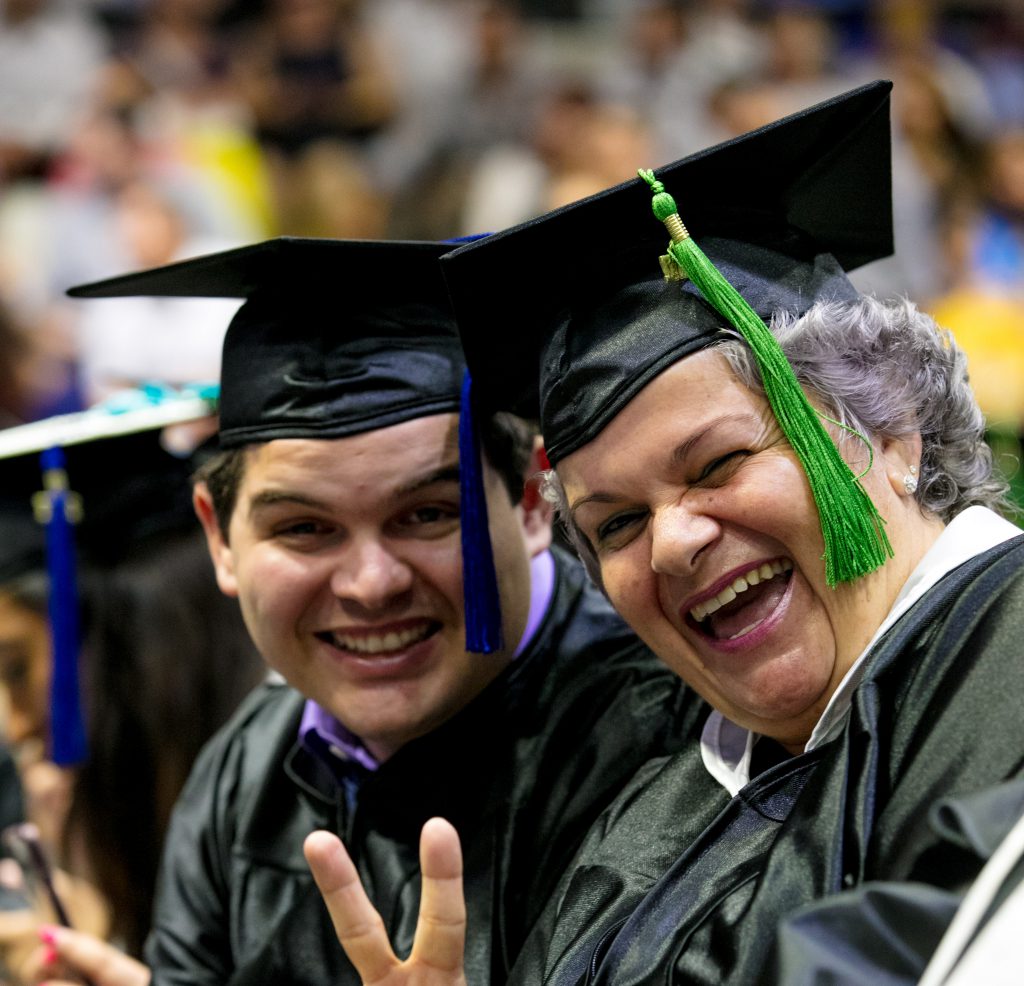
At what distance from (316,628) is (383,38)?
5552 millimetres

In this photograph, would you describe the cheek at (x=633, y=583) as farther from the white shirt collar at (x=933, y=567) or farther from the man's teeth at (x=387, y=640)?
the man's teeth at (x=387, y=640)

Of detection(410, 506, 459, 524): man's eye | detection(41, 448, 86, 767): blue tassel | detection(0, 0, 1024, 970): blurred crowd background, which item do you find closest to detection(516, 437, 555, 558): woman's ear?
detection(410, 506, 459, 524): man's eye

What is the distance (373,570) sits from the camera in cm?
189

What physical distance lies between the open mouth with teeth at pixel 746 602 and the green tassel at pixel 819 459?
0.08 m

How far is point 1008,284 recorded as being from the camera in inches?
→ 227

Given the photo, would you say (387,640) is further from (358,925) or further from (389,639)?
(358,925)

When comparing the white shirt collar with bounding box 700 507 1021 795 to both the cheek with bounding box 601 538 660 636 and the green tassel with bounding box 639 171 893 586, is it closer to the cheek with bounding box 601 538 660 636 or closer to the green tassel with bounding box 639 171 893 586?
the green tassel with bounding box 639 171 893 586

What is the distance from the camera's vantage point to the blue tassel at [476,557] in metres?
1.83

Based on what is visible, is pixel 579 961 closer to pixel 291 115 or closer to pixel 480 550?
pixel 480 550

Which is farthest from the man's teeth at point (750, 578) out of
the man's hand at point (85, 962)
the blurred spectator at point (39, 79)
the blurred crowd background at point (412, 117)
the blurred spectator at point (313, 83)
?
the blurred spectator at point (39, 79)

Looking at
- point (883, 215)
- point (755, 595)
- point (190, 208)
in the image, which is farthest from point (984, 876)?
point (190, 208)

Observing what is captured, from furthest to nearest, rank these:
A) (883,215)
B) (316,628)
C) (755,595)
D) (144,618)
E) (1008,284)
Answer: (1008,284) < (144,618) < (316,628) < (883,215) < (755,595)

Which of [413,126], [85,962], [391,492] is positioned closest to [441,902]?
[391,492]

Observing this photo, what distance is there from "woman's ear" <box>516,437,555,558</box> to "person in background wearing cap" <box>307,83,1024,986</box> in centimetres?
35
